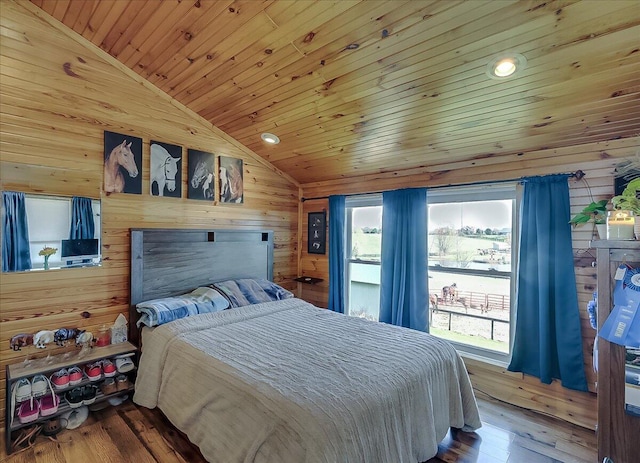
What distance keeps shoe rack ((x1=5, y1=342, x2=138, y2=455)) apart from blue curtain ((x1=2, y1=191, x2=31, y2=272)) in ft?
2.33

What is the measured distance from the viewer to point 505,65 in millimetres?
1827

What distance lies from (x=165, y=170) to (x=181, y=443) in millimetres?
2344

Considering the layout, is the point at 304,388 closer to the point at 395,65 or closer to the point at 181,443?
the point at 181,443

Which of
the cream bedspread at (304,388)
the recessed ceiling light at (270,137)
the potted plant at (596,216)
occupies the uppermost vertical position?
the recessed ceiling light at (270,137)

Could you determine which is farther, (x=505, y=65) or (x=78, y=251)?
(x=78, y=251)

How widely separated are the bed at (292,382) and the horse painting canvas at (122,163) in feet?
1.42

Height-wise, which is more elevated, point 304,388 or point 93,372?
point 304,388

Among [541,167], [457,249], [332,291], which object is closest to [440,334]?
[457,249]

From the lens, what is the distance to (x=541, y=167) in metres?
2.55

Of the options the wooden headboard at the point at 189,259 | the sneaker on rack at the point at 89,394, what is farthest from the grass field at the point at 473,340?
the sneaker on rack at the point at 89,394

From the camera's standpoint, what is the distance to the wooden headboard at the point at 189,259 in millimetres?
2771

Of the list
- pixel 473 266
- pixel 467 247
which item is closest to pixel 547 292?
pixel 473 266

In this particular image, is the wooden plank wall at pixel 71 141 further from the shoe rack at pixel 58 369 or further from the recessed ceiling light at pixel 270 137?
the recessed ceiling light at pixel 270 137

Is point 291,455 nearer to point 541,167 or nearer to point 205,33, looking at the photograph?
point 205,33
